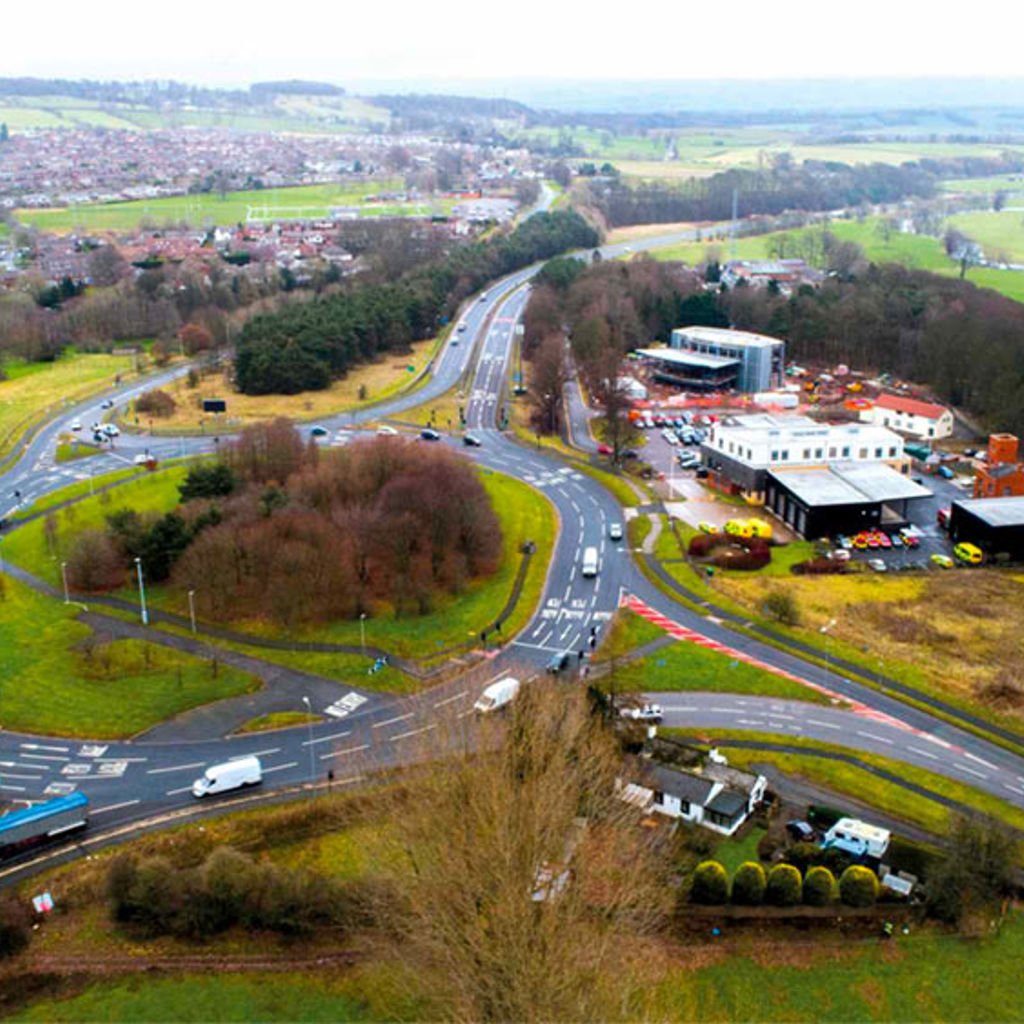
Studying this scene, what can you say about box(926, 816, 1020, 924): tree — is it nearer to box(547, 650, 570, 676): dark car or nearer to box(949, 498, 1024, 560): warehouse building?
box(547, 650, 570, 676): dark car

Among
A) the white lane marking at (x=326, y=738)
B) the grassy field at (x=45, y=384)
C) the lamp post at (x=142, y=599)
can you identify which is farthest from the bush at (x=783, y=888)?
the grassy field at (x=45, y=384)

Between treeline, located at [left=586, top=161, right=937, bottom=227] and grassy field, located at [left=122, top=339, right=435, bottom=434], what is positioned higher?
treeline, located at [left=586, top=161, right=937, bottom=227]

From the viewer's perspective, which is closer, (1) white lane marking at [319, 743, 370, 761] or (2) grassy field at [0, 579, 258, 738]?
(1) white lane marking at [319, 743, 370, 761]

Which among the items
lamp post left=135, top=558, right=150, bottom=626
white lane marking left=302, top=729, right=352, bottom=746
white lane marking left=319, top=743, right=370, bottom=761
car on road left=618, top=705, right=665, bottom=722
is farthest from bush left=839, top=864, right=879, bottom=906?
lamp post left=135, top=558, right=150, bottom=626

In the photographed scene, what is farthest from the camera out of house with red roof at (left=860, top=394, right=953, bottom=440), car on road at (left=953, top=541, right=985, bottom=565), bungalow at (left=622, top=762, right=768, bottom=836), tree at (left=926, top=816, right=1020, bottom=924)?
house with red roof at (left=860, top=394, right=953, bottom=440)

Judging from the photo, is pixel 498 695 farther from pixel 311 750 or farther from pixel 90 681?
pixel 90 681

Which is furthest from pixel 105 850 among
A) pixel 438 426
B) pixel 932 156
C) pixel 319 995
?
pixel 932 156

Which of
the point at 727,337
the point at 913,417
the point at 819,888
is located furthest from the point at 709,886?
the point at 727,337
